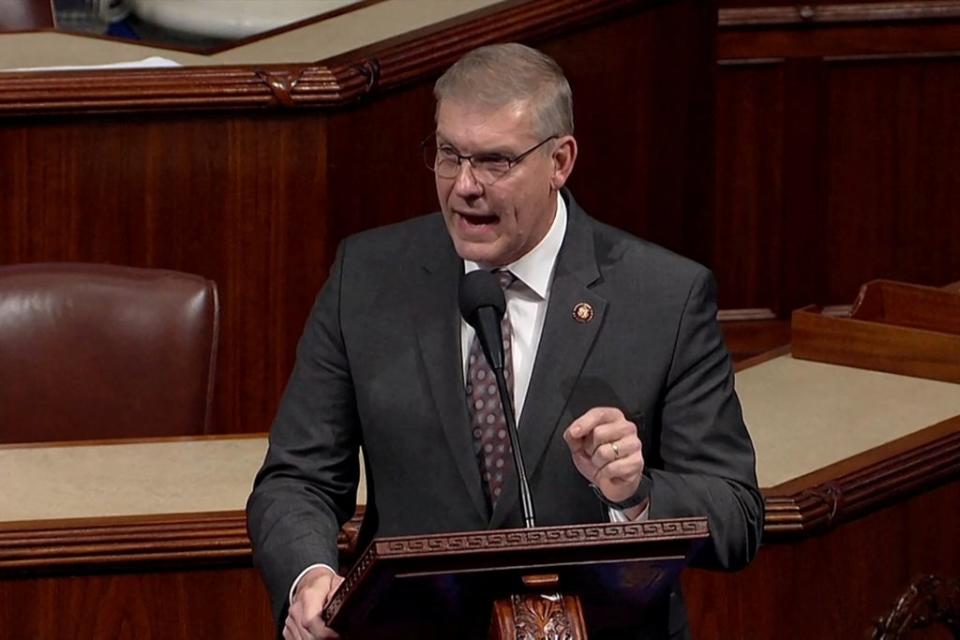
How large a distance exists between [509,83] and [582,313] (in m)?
0.30

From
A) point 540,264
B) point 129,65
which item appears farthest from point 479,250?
point 129,65

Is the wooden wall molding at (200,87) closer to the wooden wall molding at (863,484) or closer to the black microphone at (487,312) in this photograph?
the wooden wall molding at (863,484)

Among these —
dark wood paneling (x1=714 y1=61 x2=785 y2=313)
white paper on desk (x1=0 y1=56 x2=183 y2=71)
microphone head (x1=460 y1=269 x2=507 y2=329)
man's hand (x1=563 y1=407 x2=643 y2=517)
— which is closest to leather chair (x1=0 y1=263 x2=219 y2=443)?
white paper on desk (x1=0 y1=56 x2=183 y2=71)

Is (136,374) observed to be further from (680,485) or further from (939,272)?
(939,272)

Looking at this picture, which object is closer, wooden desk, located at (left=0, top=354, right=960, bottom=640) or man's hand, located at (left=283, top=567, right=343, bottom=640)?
man's hand, located at (left=283, top=567, right=343, bottom=640)

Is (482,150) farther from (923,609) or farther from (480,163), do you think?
(923,609)

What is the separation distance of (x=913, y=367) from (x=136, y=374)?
141cm

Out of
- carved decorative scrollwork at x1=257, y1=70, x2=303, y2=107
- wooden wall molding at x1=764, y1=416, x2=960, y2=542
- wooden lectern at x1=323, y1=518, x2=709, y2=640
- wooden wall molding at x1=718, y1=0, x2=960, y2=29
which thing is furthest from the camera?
wooden wall molding at x1=718, y1=0, x2=960, y2=29

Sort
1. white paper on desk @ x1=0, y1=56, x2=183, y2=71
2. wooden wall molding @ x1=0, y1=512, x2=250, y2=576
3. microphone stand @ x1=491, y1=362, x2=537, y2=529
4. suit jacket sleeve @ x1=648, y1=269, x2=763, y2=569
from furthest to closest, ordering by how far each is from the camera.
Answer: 1. white paper on desk @ x1=0, y1=56, x2=183, y2=71
2. wooden wall molding @ x1=0, y1=512, x2=250, y2=576
3. suit jacket sleeve @ x1=648, y1=269, x2=763, y2=569
4. microphone stand @ x1=491, y1=362, x2=537, y2=529

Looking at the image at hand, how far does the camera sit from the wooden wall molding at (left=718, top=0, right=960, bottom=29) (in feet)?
18.8

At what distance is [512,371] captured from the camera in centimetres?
248

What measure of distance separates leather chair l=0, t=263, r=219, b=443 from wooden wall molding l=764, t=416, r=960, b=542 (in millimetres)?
987

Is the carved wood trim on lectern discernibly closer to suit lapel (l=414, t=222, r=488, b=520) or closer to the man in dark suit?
the man in dark suit

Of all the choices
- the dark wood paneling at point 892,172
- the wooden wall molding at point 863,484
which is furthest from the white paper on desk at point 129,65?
the dark wood paneling at point 892,172
